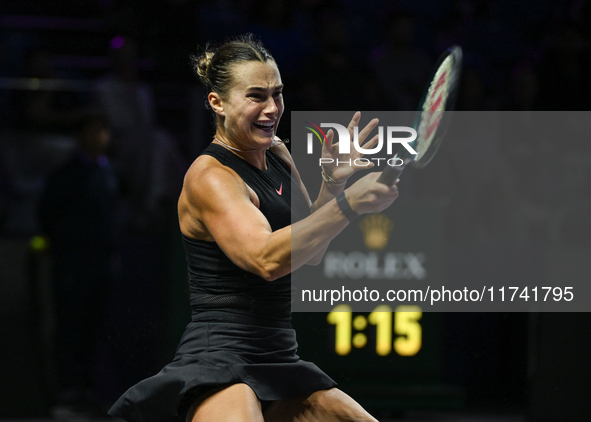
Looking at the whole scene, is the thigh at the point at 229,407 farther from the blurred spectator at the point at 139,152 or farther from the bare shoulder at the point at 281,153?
the blurred spectator at the point at 139,152

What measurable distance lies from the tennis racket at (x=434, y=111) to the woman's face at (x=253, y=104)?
1.40ft

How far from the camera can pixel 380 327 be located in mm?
4266

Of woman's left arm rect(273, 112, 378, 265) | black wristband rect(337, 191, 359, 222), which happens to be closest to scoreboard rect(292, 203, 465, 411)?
woman's left arm rect(273, 112, 378, 265)

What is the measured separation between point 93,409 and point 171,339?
61cm

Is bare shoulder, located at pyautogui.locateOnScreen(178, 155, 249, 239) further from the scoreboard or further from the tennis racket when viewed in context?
the scoreboard

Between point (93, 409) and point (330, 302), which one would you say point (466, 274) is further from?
point (93, 409)

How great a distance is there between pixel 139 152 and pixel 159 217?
0.43 m

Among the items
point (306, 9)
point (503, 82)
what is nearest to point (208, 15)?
point (306, 9)

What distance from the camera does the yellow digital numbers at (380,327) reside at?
14.0 feet

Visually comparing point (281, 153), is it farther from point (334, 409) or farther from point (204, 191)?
point (334, 409)

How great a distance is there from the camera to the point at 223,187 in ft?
6.86

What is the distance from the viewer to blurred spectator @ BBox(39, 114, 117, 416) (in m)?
4.48

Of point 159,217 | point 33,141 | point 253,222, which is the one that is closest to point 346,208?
point 253,222

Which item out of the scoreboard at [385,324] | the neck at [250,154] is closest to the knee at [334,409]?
the neck at [250,154]
